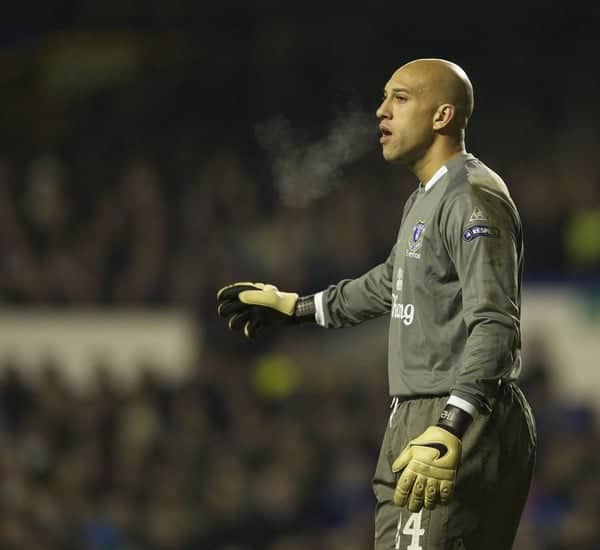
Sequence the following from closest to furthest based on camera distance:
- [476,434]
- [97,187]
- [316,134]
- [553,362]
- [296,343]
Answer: [476,434] < [316,134] < [553,362] < [296,343] < [97,187]

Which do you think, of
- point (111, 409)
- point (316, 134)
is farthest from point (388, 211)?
point (316, 134)

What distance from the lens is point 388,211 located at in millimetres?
10062

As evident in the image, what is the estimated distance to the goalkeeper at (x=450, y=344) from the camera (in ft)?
11.6

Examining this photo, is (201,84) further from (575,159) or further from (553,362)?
(553,362)

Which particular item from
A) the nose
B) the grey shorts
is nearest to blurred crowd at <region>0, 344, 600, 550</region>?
the grey shorts

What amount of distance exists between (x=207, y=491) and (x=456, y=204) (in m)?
5.58

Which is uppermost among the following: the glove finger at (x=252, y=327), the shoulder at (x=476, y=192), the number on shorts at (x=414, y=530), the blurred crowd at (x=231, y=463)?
the shoulder at (x=476, y=192)

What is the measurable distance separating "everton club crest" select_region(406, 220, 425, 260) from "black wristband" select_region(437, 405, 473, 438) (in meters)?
0.46

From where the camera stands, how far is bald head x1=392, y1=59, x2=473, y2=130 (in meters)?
3.82

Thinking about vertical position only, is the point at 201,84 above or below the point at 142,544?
above

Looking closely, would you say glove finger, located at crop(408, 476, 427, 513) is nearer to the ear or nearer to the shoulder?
the shoulder

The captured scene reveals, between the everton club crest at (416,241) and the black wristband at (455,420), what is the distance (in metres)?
0.46

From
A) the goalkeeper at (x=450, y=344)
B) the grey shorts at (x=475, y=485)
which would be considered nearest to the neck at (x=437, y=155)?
the goalkeeper at (x=450, y=344)

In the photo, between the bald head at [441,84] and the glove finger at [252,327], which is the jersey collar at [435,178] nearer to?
the bald head at [441,84]
